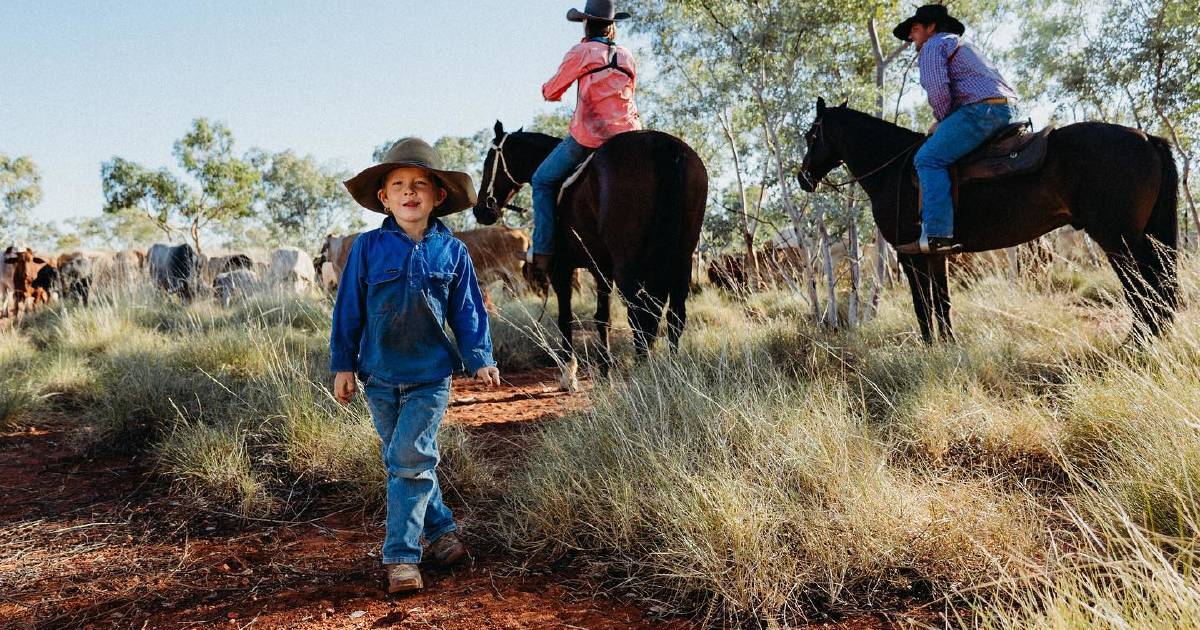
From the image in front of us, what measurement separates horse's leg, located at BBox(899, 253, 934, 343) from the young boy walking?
4067 millimetres

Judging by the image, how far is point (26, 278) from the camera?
50.5 feet

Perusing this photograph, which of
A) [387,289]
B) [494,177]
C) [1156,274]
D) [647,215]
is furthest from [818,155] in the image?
[387,289]

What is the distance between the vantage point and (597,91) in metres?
5.54

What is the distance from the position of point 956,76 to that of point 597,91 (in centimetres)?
267

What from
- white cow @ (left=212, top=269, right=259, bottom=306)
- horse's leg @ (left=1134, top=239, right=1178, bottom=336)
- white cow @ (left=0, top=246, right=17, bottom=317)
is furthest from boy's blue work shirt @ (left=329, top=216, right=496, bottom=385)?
white cow @ (left=0, top=246, right=17, bottom=317)

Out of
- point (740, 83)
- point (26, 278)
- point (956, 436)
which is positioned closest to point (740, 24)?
point (740, 83)

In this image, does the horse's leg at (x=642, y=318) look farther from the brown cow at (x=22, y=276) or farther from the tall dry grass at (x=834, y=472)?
the brown cow at (x=22, y=276)

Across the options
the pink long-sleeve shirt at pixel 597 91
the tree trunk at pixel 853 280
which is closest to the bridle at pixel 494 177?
the pink long-sleeve shirt at pixel 597 91

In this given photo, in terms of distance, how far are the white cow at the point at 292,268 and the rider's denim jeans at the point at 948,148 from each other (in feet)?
46.4

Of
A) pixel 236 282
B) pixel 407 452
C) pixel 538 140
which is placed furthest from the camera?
pixel 236 282

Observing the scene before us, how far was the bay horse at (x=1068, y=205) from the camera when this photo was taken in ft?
16.2

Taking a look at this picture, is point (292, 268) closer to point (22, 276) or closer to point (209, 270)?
point (209, 270)

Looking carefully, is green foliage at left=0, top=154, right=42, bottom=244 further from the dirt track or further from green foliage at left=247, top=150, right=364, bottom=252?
the dirt track

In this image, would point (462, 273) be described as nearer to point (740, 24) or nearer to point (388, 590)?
point (388, 590)
